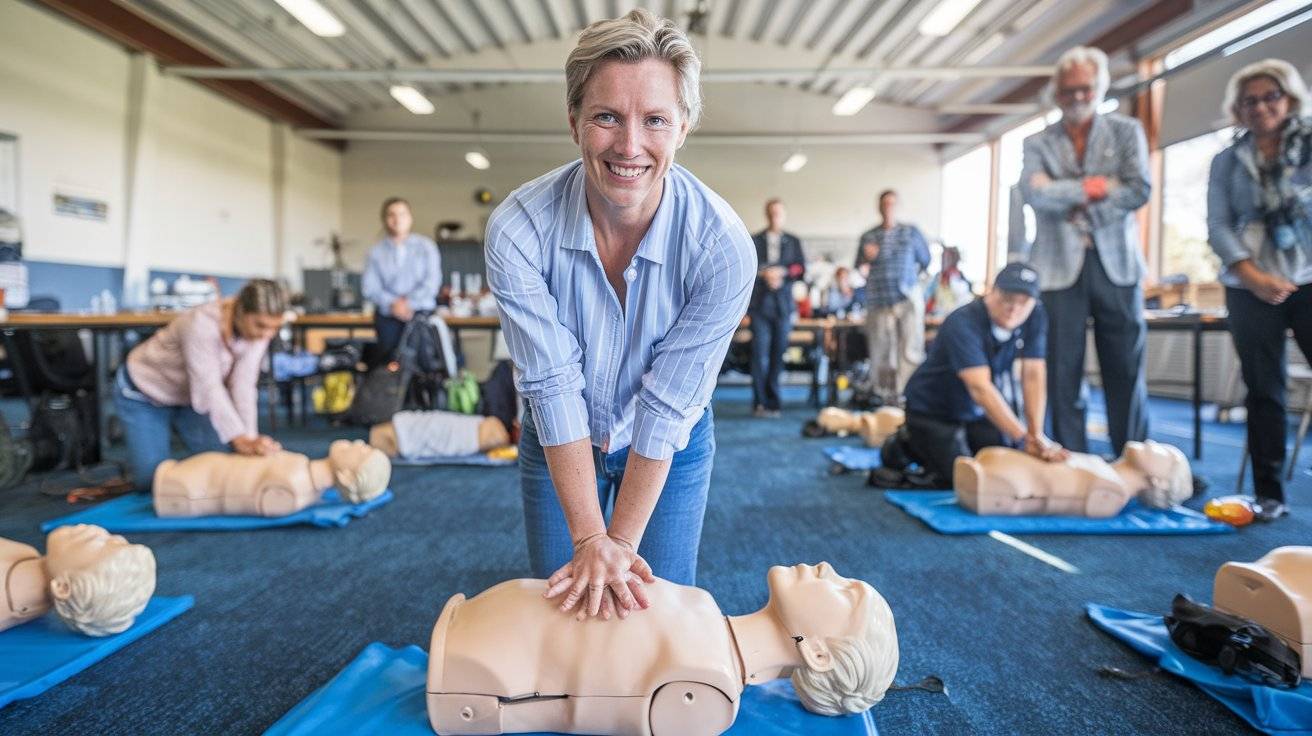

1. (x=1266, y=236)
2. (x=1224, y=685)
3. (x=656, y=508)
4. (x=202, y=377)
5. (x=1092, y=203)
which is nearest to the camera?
(x=1224, y=685)

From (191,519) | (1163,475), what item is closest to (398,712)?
(191,519)

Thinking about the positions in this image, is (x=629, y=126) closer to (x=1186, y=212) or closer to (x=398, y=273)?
(x=398, y=273)

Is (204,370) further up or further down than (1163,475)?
further up

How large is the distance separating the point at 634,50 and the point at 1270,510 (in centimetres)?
306

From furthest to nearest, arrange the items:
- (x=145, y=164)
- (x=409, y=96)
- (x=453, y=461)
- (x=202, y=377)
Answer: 1. (x=409, y=96)
2. (x=145, y=164)
3. (x=453, y=461)
4. (x=202, y=377)

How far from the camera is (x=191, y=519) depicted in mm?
2689

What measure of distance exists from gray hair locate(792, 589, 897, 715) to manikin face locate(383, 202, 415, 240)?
440 centimetres

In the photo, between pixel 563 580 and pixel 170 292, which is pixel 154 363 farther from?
pixel 170 292

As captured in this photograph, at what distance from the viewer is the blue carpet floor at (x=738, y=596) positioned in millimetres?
1401

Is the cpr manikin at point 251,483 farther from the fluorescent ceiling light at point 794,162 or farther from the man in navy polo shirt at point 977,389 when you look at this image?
the fluorescent ceiling light at point 794,162

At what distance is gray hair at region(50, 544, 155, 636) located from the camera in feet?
5.18

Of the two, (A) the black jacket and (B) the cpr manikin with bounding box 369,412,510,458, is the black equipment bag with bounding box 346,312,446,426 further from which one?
(A) the black jacket

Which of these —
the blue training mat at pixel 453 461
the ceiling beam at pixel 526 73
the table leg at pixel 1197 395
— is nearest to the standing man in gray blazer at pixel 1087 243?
the table leg at pixel 1197 395

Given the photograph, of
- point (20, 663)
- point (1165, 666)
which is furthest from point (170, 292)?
point (1165, 666)
